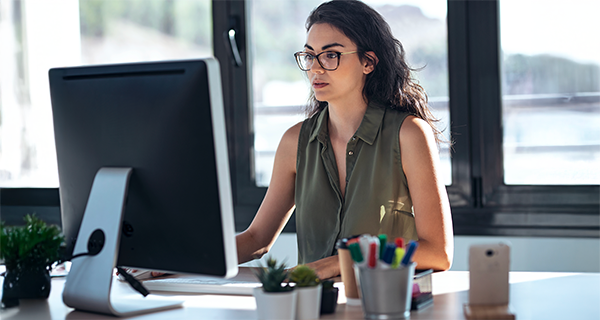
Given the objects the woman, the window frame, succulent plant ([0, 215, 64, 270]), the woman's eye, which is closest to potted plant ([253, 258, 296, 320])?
succulent plant ([0, 215, 64, 270])

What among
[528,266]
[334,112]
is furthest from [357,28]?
[528,266]

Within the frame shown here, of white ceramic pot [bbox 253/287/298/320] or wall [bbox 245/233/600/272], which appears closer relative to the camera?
white ceramic pot [bbox 253/287/298/320]

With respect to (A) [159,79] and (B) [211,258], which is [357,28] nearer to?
(A) [159,79]

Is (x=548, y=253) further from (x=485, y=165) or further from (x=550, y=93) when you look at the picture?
(x=550, y=93)

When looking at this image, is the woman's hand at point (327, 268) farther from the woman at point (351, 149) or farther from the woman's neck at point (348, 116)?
the woman's neck at point (348, 116)

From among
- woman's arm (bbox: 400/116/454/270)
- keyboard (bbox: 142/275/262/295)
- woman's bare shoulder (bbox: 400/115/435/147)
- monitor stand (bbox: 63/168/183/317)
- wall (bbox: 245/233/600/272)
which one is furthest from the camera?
wall (bbox: 245/233/600/272)

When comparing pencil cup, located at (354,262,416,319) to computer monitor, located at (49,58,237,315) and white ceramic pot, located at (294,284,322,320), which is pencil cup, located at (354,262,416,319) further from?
computer monitor, located at (49,58,237,315)

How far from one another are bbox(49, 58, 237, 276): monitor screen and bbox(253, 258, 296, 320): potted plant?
9cm

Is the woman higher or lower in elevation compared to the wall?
higher

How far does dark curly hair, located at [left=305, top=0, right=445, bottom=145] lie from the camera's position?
1.78 metres

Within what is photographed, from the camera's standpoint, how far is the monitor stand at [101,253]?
112 cm

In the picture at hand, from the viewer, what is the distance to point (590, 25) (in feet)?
7.87

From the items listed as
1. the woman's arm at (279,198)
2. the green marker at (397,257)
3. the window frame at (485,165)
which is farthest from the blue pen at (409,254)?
the window frame at (485,165)

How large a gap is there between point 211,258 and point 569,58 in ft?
6.40
